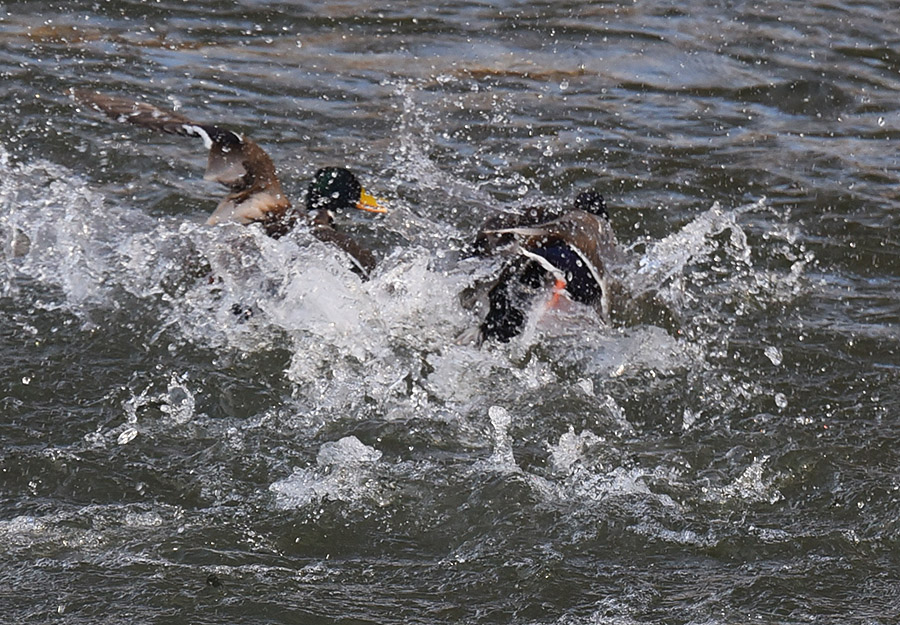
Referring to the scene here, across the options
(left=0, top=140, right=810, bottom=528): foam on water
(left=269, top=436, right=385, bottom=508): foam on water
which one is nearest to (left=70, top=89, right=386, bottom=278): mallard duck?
(left=0, top=140, right=810, bottom=528): foam on water

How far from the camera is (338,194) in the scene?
6.00 metres

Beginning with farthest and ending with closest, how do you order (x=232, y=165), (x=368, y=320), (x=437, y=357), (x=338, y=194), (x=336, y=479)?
1. (x=232, y=165)
2. (x=338, y=194)
3. (x=368, y=320)
4. (x=437, y=357)
5. (x=336, y=479)

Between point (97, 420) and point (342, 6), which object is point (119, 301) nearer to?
point (97, 420)

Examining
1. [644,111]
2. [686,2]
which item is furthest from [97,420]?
[686,2]

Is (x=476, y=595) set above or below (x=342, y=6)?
below

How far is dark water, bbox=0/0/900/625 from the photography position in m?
3.72

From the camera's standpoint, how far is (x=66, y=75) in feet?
24.8

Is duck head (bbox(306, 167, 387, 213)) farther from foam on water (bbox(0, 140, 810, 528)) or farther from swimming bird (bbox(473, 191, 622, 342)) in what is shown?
swimming bird (bbox(473, 191, 622, 342))

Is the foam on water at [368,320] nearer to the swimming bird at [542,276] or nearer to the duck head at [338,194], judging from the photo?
the swimming bird at [542,276]

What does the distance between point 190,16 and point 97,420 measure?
5.02 metres

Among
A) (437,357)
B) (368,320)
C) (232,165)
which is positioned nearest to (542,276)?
(437,357)

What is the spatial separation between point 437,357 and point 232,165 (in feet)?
6.02

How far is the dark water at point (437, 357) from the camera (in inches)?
147

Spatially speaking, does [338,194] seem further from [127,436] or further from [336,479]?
[336,479]
